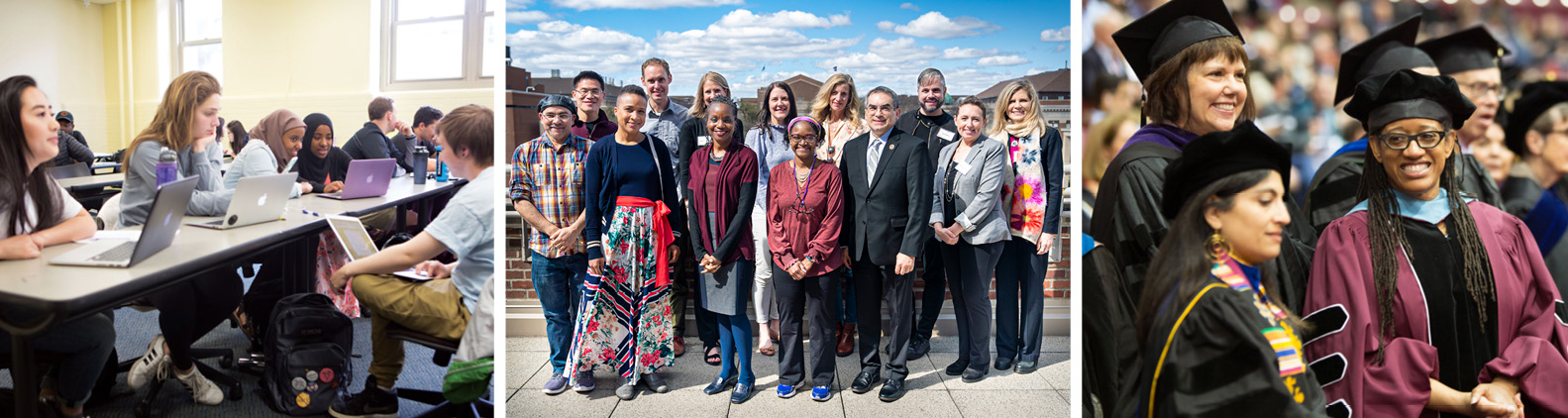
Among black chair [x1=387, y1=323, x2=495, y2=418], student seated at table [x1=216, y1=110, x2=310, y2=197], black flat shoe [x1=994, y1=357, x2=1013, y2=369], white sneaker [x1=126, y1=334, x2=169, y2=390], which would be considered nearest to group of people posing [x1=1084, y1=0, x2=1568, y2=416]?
black flat shoe [x1=994, y1=357, x2=1013, y2=369]

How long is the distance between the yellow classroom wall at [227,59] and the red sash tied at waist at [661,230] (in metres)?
0.65

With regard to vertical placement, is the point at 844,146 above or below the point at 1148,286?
above

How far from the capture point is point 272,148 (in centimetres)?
264

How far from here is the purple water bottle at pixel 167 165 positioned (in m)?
2.56

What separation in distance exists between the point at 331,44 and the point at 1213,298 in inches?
122

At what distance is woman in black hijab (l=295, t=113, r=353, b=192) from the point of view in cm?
265

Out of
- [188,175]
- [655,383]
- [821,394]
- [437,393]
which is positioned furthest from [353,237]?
[821,394]

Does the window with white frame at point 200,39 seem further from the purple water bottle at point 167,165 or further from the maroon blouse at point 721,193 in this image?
the maroon blouse at point 721,193

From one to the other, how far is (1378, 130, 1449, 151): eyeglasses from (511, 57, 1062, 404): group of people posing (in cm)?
107

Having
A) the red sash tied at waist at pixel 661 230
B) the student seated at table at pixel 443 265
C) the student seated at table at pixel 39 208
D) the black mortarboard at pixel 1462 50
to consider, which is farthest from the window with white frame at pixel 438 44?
the black mortarboard at pixel 1462 50

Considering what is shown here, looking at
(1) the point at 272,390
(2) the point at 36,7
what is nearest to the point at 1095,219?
(1) the point at 272,390

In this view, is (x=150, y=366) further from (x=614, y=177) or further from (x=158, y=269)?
(x=614, y=177)

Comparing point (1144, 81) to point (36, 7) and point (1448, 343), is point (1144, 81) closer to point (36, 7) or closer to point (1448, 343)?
point (1448, 343)

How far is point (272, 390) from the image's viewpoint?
2.75 metres
